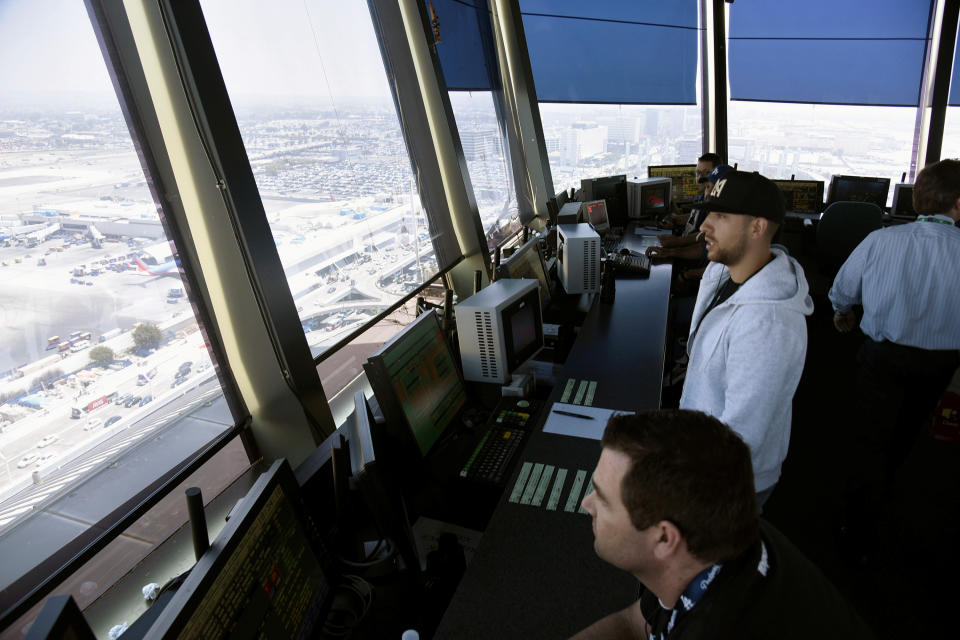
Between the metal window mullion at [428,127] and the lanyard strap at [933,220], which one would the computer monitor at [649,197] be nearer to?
the metal window mullion at [428,127]

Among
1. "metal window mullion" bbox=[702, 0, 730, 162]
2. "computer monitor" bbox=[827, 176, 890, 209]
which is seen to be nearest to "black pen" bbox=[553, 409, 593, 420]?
"computer monitor" bbox=[827, 176, 890, 209]

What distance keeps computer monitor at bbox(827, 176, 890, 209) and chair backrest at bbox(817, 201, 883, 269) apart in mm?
944

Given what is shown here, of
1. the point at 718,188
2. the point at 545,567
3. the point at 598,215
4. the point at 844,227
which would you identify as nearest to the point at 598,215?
the point at 598,215

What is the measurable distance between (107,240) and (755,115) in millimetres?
7607

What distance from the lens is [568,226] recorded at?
3.96 meters

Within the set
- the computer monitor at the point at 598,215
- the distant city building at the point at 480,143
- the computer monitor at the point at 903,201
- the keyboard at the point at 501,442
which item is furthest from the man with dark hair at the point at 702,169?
the keyboard at the point at 501,442

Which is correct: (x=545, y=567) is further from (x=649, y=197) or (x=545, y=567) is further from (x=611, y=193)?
(x=649, y=197)

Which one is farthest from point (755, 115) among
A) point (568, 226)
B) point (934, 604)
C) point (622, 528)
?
point (622, 528)

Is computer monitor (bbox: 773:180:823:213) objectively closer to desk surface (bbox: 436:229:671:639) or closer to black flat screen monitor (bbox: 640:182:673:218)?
black flat screen monitor (bbox: 640:182:673:218)

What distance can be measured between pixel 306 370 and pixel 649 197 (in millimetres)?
4945

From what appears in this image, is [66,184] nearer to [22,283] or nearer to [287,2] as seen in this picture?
[22,283]

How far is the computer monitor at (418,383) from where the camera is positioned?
1820 millimetres

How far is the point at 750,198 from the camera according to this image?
1.85 metres

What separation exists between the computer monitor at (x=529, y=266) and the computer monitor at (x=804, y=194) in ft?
13.3
